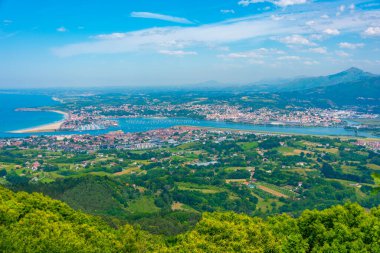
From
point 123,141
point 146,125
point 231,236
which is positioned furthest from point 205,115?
point 231,236

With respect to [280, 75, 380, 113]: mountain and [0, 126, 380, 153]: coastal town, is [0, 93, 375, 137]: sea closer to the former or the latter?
[0, 126, 380, 153]: coastal town

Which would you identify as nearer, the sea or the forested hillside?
the forested hillside

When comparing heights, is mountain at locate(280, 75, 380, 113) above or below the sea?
above

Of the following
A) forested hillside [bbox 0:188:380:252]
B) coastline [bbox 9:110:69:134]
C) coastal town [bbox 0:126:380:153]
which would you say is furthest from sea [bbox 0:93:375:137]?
forested hillside [bbox 0:188:380:252]

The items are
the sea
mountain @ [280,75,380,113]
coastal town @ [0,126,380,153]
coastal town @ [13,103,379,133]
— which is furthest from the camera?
mountain @ [280,75,380,113]

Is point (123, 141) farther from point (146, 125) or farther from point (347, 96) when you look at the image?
point (347, 96)

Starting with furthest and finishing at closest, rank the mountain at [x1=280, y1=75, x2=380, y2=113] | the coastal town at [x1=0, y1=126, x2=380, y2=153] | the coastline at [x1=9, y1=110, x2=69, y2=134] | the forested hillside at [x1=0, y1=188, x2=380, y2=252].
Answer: the mountain at [x1=280, y1=75, x2=380, y2=113], the coastline at [x1=9, y1=110, x2=69, y2=134], the coastal town at [x1=0, y1=126, x2=380, y2=153], the forested hillside at [x1=0, y1=188, x2=380, y2=252]

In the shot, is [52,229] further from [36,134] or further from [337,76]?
[337,76]

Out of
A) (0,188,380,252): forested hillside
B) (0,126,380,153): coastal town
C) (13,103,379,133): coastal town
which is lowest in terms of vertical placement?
(0,126,380,153): coastal town

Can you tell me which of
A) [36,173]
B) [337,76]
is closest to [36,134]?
[36,173]

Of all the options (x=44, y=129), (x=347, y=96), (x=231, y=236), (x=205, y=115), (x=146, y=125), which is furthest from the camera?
(x=347, y=96)

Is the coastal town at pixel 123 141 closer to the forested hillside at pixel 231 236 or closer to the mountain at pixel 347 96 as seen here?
the forested hillside at pixel 231 236
